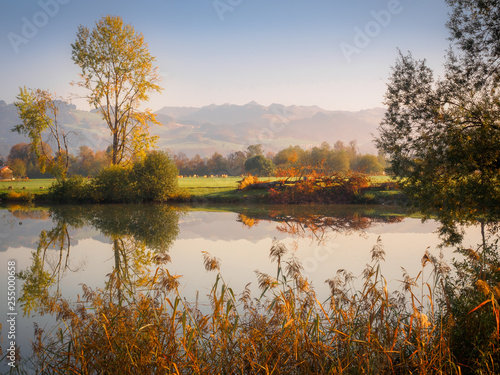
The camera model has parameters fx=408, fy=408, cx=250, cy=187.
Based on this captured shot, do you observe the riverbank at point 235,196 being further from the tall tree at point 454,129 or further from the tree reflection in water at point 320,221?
the tall tree at point 454,129

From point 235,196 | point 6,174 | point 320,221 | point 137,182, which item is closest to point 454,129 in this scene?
point 320,221

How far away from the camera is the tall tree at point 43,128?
91.0 feet

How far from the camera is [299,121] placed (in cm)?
18175

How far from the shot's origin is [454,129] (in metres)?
11.2

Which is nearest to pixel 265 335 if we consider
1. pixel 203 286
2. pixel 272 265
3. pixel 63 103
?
pixel 203 286

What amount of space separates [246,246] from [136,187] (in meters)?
18.4

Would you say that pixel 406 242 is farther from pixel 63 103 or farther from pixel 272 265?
pixel 63 103

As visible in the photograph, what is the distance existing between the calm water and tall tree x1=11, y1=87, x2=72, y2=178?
8.33 metres

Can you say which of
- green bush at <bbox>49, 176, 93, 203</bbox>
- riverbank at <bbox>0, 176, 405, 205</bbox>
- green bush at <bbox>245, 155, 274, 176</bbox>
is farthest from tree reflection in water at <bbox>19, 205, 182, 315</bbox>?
green bush at <bbox>245, 155, 274, 176</bbox>

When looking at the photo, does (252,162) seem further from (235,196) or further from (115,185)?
(115,185)

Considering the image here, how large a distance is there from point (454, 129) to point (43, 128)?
26.3m

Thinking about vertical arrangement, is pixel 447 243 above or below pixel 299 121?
below

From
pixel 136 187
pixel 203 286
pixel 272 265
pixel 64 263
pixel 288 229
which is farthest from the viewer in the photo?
pixel 136 187

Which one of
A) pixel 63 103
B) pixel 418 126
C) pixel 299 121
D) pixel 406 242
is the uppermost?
pixel 299 121
